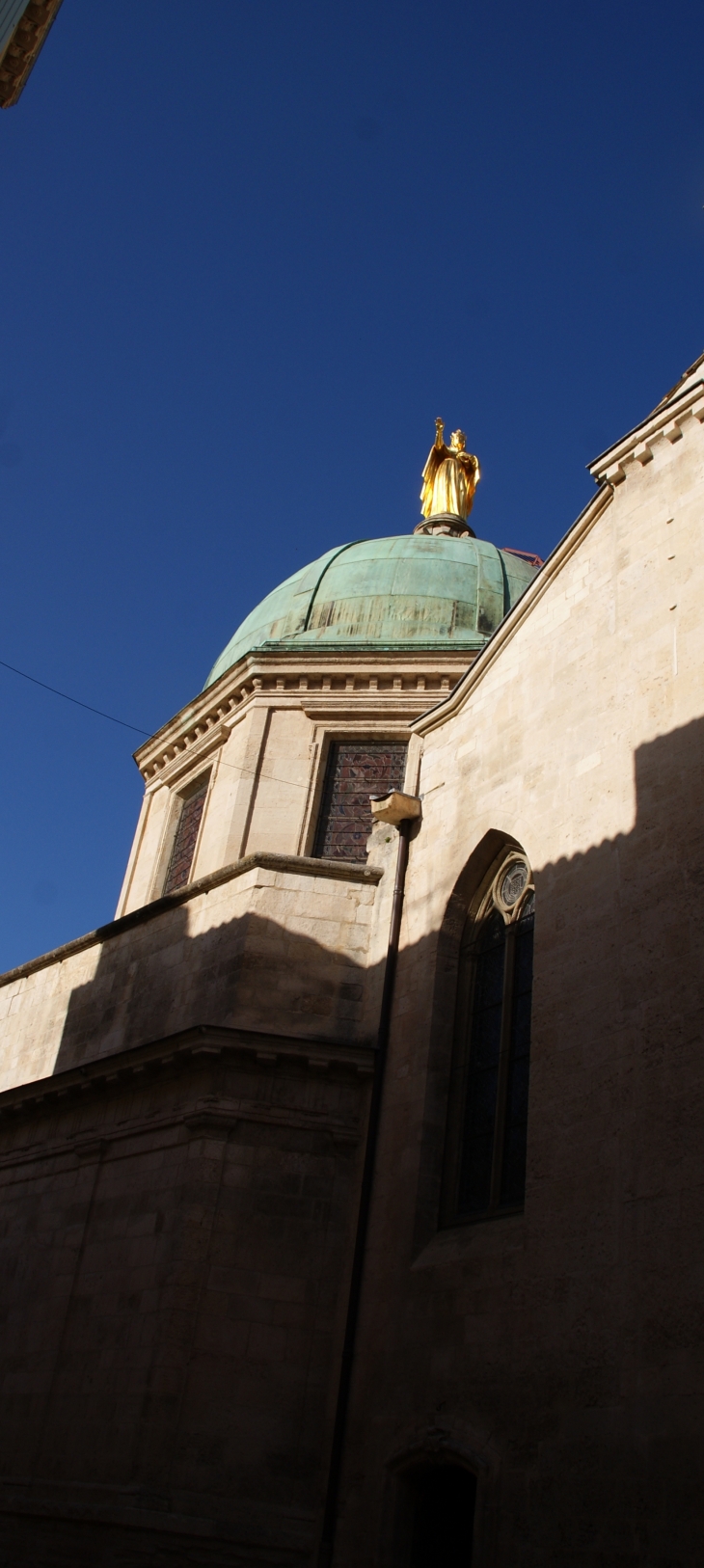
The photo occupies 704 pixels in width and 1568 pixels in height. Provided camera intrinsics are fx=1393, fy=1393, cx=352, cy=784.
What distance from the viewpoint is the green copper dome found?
72.3ft

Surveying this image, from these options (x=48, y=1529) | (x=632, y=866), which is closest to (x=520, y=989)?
(x=632, y=866)

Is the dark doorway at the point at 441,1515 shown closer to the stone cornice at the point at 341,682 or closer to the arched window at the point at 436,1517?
the arched window at the point at 436,1517

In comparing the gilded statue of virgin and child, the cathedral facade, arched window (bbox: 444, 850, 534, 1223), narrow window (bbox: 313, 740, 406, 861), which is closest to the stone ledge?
the cathedral facade

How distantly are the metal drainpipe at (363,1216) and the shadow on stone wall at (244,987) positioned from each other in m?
0.21

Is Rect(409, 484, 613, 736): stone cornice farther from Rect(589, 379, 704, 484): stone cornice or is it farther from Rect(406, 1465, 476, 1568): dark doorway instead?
Rect(406, 1465, 476, 1568): dark doorway

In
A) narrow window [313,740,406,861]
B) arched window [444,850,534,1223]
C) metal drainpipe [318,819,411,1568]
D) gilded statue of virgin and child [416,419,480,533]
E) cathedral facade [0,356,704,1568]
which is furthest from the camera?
gilded statue of virgin and child [416,419,480,533]

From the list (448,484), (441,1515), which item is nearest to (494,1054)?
(441,1515)

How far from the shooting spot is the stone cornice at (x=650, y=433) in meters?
13.3

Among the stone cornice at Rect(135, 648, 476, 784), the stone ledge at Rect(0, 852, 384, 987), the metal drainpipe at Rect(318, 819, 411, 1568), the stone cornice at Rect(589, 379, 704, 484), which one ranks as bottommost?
the metal drainpipe at Rect(318, 819, 411, 1568)

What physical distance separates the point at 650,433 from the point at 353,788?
27.4ft

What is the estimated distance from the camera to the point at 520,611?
14875 millimetres

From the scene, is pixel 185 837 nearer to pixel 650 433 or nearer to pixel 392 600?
pixel 392 600

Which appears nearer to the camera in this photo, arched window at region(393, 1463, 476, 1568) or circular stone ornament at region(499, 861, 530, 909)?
arched window at region(393, 1463, 476, 1568)

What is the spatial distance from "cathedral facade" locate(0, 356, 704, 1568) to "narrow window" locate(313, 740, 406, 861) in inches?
164
